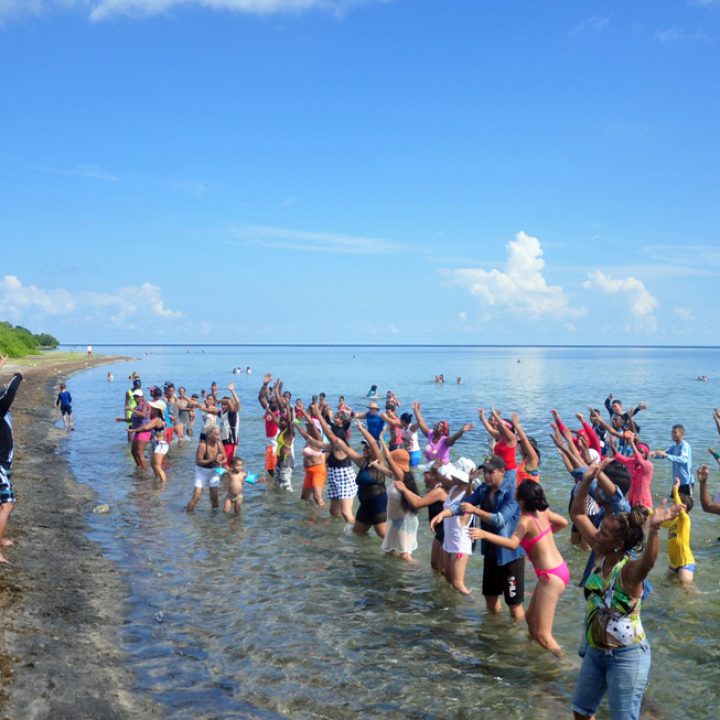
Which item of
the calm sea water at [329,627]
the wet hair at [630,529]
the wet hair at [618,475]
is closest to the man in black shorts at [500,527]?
the calm sea water at [329,627]

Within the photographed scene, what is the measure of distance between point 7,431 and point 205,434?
4.97m

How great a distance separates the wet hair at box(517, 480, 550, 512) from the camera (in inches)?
264

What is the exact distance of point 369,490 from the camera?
1134 centimetres

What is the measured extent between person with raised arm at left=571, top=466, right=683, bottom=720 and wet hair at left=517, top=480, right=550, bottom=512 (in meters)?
1.70

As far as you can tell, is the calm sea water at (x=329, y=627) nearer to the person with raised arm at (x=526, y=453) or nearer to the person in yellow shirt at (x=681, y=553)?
the person in yellow shirt at (x=681, y=553)

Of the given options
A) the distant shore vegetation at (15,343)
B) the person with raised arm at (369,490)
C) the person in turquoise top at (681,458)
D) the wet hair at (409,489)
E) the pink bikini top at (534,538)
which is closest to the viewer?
the pink bikini top at (534,538)

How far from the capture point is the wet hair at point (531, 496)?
670 cm

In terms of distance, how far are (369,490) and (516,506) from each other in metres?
3.83

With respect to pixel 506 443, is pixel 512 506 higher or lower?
lower

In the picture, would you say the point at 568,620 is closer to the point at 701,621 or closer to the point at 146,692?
the point at 701,621

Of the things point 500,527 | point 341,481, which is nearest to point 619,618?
point 500,527

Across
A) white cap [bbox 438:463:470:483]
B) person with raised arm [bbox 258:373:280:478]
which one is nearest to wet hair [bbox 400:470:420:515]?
white cap [bbox 438:463:470:483]

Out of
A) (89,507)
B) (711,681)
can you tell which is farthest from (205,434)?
(711,681)

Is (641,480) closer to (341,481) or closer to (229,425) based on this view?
(341,481)
